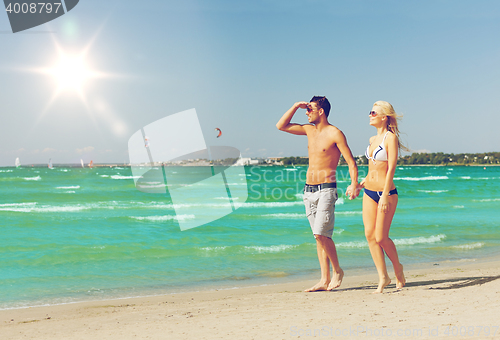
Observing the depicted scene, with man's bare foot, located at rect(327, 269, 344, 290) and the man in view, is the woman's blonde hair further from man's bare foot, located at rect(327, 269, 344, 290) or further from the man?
man's bare foot, located at rect(327, 269, 344, 290)

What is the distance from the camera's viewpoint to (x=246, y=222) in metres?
16.8

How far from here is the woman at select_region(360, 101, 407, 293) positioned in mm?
4547

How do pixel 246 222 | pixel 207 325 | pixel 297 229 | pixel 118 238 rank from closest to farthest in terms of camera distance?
pixel 207 325, pixel 118 238, pixel 297 229, pixel 246 222

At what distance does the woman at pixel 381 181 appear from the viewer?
4547 millimetres

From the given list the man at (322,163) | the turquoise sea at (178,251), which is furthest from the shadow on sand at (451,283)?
the turquoise sea at (178,251)

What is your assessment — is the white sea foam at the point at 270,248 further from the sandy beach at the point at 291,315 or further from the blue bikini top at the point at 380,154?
the blue bikini top at the point at 380,154


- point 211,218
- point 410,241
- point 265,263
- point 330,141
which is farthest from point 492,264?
point 211,218

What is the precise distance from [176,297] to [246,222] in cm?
1094

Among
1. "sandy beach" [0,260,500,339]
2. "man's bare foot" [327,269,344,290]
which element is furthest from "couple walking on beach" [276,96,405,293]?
"sandy beach" [0,260,500,339]

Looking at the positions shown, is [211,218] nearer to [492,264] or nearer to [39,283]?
[39,283]

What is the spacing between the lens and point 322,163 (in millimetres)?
4805

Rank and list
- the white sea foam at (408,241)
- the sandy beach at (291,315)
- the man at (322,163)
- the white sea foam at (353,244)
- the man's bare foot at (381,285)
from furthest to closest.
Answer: the white sea foam at (408,241) → the white sea foam at (353,244) → the man's bare foot at (381,285) → the man at (322,163) → the sandy beach at (291,315)

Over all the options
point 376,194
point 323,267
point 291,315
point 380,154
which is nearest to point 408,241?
point 323,267

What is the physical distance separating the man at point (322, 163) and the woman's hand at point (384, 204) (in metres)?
0.29
